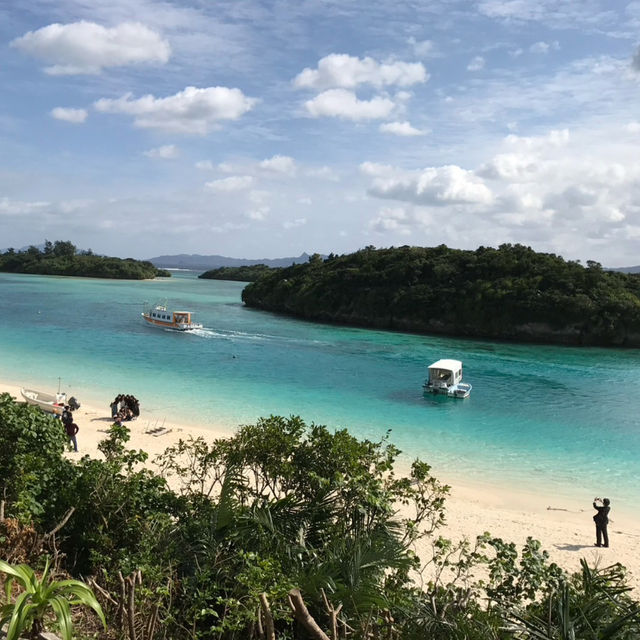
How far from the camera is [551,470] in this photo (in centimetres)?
1875

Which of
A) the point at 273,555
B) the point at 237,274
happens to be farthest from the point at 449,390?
the point at 237,274

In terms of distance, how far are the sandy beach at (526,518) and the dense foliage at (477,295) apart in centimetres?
3928

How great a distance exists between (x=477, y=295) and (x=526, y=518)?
44606 mm

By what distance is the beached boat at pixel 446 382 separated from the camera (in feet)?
93.1

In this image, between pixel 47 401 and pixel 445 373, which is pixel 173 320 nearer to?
pixel 47 401

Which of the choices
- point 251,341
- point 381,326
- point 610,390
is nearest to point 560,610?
point 610,390

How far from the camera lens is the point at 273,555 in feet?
19.9

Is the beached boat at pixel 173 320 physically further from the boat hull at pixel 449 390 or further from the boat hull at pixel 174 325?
the boat hull at pixel 449 390

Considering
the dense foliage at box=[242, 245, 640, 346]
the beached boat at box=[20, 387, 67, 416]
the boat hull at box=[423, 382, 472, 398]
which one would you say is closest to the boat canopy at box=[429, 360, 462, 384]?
the boat hull at box=[423, 382, 472, 398]

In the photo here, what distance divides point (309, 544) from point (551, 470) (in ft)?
48.7

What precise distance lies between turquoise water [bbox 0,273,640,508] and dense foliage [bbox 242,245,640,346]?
449cm

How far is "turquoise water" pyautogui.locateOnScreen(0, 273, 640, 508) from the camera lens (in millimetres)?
20016

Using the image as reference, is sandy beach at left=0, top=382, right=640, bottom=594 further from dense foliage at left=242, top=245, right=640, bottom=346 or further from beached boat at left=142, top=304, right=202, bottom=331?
dense foliage at left=242, top=245, right=640, bottom=346

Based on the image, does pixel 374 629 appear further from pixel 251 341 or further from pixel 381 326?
pixel 381 326
